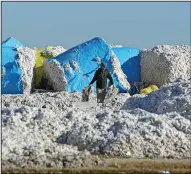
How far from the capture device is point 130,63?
71.8 feet

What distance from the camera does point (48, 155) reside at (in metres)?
8.66

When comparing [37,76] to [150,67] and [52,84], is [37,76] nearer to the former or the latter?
[52,84]

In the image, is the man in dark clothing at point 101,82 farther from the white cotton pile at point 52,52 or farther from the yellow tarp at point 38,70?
the white cotton pile at point 52,52

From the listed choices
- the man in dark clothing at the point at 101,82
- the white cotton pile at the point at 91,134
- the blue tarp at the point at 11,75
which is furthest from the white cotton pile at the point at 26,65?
the white cotton pile at the point at 91,134

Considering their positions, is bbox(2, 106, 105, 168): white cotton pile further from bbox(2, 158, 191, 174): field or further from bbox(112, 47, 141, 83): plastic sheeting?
bbox(112, 47, 141, 83): plastic sheeting

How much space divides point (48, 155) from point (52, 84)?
40.0ft

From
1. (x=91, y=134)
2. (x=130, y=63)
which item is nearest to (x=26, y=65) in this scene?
(x=130, y=63)

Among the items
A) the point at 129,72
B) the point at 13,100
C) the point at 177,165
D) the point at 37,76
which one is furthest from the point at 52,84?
the point at 177,165

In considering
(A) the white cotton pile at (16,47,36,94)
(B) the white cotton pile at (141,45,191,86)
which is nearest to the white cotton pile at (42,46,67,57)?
(A) the white cotton pile at (16,47,36,94)

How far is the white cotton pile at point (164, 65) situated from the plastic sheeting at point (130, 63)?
0.53 feet

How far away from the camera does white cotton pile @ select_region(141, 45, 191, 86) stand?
2102 cm

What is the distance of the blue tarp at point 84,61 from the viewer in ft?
67.7

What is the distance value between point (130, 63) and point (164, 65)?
1.24 m

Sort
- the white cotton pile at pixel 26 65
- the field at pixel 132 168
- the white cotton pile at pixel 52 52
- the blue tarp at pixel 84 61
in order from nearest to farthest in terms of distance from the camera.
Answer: the field at pixel 132 168
the white cotton pile at pixel 26 65
the blue tarp at pixel 84 61
the white cotton pile at pixel 52 52
